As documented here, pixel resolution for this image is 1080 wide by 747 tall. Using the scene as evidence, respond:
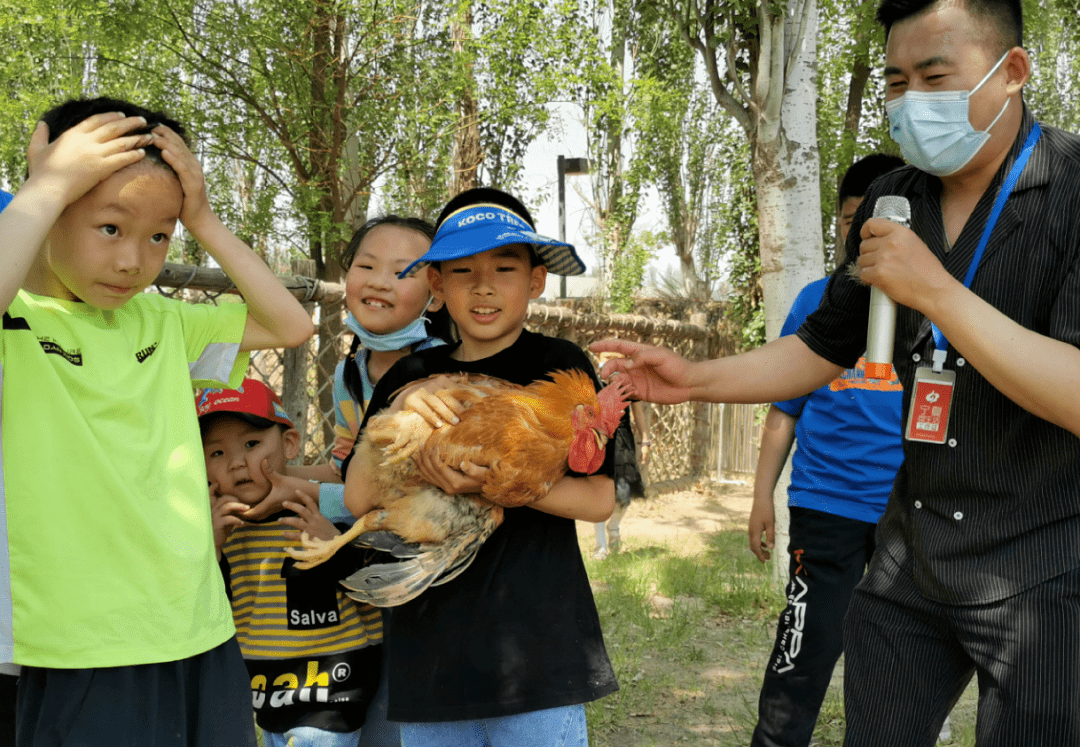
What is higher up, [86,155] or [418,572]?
[86,155]

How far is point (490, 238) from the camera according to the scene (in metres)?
2.03

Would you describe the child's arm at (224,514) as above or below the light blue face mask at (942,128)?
below

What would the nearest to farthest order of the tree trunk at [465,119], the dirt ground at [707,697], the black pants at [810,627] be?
the black pants at [810,627] → the dirt ground at [707,697] → the tree trunk at [465,119]

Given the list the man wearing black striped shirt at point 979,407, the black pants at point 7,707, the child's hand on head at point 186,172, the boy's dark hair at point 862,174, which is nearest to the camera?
the man wearing black striped shirt at point 979,407

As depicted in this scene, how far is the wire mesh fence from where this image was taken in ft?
15.2

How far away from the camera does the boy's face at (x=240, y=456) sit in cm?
235

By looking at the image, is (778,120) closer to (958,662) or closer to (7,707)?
(958,662)

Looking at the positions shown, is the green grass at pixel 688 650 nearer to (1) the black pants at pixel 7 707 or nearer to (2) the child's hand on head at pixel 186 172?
(1) the black pants at pixel 7 707

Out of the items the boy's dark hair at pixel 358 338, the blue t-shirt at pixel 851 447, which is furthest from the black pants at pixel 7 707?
the blue t-shirt at pixel 851 447

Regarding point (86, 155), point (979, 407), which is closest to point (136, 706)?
point (86, 155)

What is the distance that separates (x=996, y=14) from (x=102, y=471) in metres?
2.21

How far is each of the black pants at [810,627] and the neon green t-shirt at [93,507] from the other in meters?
2.00

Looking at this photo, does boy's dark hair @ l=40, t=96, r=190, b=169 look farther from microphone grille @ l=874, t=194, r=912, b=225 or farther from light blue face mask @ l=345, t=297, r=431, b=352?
microphone grille @ l=874, t=194, r=912, b=225

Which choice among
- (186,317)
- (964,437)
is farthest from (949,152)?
(186,317)
